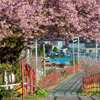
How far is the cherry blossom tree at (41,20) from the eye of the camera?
8945 millimetres

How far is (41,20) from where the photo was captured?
9.66 m

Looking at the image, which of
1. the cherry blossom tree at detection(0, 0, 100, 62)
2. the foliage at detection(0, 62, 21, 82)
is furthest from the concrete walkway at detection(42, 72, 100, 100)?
the cherry blossom tree at detection(0, 0, 100, 62)

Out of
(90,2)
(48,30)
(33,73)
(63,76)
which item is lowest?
(63,76)

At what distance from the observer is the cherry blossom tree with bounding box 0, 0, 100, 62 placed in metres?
8.95

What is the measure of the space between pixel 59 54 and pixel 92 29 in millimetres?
71763

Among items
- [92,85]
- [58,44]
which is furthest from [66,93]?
[58,44]

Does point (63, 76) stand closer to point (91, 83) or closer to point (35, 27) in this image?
point (91, 83)

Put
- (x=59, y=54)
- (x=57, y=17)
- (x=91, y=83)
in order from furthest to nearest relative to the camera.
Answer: (x=59, y=54)
(x=91, y=83)
(x=57, y=17)

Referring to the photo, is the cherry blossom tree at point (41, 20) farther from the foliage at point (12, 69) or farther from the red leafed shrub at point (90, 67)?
the red leafed shrub at point (90, 67)

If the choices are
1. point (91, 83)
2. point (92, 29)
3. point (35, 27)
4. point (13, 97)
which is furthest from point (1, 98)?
point (91, 83)

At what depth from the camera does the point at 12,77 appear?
1113cm

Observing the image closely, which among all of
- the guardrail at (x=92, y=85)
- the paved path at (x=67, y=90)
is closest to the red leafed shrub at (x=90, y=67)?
the paved path at (x=67, y=90)

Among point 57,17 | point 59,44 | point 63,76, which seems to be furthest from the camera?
point 59,44

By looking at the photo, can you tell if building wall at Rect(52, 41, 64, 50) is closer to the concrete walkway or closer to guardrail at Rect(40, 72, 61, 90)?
guardrail at Rect(40, 72, 61, 90)
